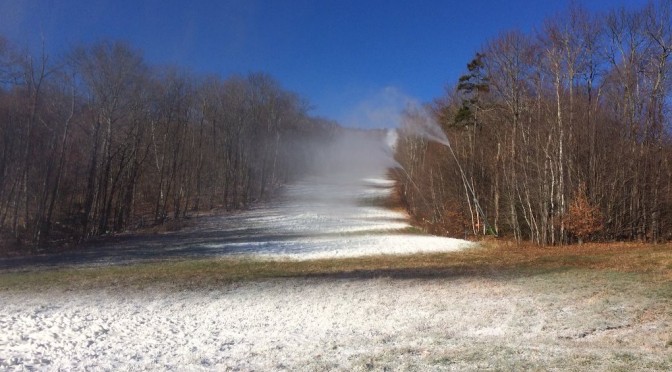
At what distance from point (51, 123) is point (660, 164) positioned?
33.8 m

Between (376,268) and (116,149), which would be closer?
(376,268)

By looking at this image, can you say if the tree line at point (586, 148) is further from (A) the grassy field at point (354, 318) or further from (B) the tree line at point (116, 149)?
(B) the tree line at point (116, 149)

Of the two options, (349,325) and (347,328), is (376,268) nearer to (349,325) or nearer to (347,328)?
(349,325)

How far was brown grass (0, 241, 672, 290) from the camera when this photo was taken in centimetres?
1283

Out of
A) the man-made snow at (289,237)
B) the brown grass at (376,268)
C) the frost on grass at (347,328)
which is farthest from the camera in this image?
the man-made snow at (289,237)

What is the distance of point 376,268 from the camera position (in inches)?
609


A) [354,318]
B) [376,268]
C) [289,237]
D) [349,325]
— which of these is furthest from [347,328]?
[289,237]

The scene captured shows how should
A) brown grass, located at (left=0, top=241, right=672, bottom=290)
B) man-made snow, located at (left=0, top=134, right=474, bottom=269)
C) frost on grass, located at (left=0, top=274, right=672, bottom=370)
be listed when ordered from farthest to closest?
man-made snow, located at (left=0, top=134, right=474, bottom=269) → brown grass, located at (left=0, top=241, right=672, bottom=290) → frost on grass, located at (left=0, top=274, right=672, bottom=370)

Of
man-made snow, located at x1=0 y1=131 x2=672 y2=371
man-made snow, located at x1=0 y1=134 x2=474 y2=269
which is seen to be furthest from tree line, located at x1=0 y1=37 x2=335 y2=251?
man-made snow, located at x1=0 y1=131 x2=672 y2=371

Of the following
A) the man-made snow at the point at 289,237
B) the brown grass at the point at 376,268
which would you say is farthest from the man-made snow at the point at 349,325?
the man-made snow at the point at 289,237

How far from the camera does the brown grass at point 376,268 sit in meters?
12.8

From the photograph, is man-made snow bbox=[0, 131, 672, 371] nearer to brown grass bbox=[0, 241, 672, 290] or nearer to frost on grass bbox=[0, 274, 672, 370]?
frost on grass bbox=[0, 274, 672, 370]

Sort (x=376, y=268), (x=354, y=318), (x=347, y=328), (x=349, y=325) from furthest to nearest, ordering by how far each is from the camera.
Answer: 1. (x=376, y=268)
2. (x=354, y=318)
3. (x=349, y=325)
4. (x=347, y=328)

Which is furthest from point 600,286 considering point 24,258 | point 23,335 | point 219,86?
point 219,86
